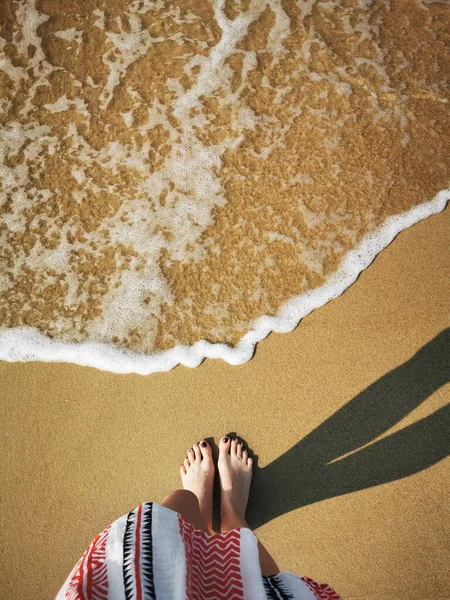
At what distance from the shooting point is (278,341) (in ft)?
7.52

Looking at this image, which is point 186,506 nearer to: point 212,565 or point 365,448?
point 212,565

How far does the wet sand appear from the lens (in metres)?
2.03

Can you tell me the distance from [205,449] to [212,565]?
853 millimetres

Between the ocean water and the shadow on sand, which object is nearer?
the shadow on sand

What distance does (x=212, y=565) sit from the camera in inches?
51.7

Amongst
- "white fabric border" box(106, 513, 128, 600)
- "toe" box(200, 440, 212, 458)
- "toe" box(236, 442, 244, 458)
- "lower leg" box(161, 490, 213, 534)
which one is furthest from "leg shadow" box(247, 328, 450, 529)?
"white fabric border" box(106, 513, 128, 600)

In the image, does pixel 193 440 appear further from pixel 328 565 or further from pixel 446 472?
pixel 446 472

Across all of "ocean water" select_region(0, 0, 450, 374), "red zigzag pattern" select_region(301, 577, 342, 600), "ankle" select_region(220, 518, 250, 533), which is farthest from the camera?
"ocean water" select_region(0, 0, 450, 374)

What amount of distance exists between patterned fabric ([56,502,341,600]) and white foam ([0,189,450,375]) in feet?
3.24

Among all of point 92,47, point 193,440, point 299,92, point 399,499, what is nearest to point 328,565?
point 399,499

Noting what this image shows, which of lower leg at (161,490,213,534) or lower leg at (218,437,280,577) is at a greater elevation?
lower leg at (161,490,213,534)

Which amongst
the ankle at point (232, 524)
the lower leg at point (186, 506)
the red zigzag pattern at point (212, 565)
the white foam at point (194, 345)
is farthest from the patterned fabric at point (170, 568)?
the white foam at point (194, 345)

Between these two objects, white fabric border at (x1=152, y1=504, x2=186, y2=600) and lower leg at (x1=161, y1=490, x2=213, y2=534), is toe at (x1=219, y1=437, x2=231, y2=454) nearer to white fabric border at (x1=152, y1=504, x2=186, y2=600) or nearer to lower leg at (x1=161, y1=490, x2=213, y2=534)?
lower leg at (x1=161, y1=490, x2=213, y2=534)

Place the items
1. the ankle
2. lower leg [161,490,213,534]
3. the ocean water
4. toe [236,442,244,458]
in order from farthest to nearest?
the ocean water → toe [236,442,244,458] → the ankle → lower leg [161,490,213,534]
